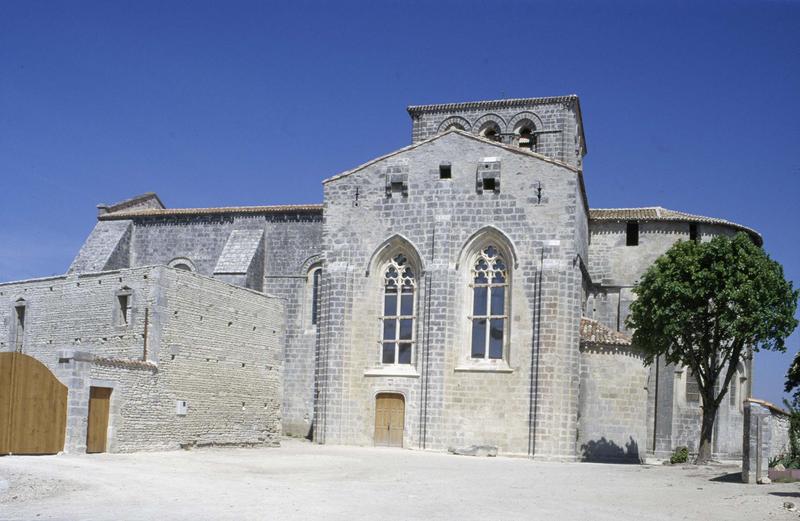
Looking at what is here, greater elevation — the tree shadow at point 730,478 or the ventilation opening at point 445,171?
the ventilation opening at point 445,171

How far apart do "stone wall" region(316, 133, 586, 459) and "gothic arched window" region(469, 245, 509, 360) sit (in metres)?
0.31

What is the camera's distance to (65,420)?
2205cm

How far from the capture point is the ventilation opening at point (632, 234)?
35.2m

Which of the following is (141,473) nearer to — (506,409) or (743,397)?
(506,409)

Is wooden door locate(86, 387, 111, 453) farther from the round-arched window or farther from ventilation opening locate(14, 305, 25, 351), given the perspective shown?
the round-arched window

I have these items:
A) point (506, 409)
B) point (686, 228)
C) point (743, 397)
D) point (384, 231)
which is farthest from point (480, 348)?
Answer: point (743, 397)

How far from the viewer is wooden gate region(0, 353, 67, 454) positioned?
21.2 meters

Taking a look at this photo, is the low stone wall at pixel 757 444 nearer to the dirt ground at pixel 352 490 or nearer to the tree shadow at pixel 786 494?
the dirt ground at pixel 352 490

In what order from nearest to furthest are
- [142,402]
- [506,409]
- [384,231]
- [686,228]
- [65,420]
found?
[65,420] < [142,402] < [506,409] < [384,231] < [686,228]

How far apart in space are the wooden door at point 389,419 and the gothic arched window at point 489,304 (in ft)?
9.27

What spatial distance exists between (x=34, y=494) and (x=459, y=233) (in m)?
17.4

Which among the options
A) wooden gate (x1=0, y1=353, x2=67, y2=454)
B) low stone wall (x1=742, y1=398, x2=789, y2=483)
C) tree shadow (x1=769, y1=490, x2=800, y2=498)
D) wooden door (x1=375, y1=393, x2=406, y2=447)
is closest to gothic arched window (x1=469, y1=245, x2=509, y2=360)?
wooden door (x1=375, y1=393, x2=406, y2=447)

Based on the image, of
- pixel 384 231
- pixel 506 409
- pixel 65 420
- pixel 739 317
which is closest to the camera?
pixel 65 420

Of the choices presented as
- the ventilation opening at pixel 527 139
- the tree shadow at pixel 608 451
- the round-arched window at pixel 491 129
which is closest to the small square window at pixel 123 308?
the tree shadow at pixel 608 451
